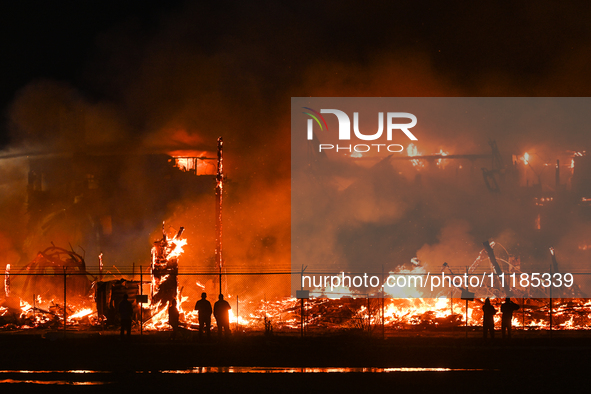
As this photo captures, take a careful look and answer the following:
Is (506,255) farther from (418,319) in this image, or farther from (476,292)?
(418,319)

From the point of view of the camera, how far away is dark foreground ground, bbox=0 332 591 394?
8633mm

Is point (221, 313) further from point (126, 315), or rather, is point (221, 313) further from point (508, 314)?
point (508, 314)

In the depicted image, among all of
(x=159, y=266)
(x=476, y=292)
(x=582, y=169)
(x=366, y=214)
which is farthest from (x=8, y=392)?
(x=582, y=169)

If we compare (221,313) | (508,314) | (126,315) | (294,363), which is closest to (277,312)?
(221,313)

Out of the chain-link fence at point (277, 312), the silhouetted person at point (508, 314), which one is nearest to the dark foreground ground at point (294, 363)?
the silhouetted person at point (508, 314)

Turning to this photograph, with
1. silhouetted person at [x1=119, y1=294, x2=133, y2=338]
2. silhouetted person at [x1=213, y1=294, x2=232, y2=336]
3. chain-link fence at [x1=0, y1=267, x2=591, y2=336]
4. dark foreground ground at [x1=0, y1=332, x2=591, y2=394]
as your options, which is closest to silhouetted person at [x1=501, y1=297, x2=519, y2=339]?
dark foreground ground at [x1=0, y1=332, x2=591, y2=394]

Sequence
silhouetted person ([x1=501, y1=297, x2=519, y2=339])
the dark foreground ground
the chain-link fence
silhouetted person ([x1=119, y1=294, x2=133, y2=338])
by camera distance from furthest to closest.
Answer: the chain-link fence < silhouetted person ([x1=501, y1=297, x2=519, y2=339]) < silhouetted person ([x1=119, y1=294, x2=133, y2=338]) < the dark foreground ground

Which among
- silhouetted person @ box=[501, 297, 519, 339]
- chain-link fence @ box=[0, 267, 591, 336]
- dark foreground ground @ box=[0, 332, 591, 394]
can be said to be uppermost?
silhouetted person @ box=[501, 297, 519, 339]

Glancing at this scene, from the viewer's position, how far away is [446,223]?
3969cm

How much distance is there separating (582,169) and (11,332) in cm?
4279

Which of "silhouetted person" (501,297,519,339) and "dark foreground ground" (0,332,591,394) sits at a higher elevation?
"silhouetted person" (501,297,519,339)

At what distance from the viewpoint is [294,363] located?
10383 millimetres

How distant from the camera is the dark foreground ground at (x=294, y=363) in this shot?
8.63 meters

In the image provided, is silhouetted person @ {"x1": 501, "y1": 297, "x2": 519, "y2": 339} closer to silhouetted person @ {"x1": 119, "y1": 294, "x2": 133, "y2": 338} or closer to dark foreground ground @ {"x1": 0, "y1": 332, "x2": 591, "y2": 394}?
dark foreground ground @ {"x1": 0, "y1": 332, "x2": 591, "y2": 394}
